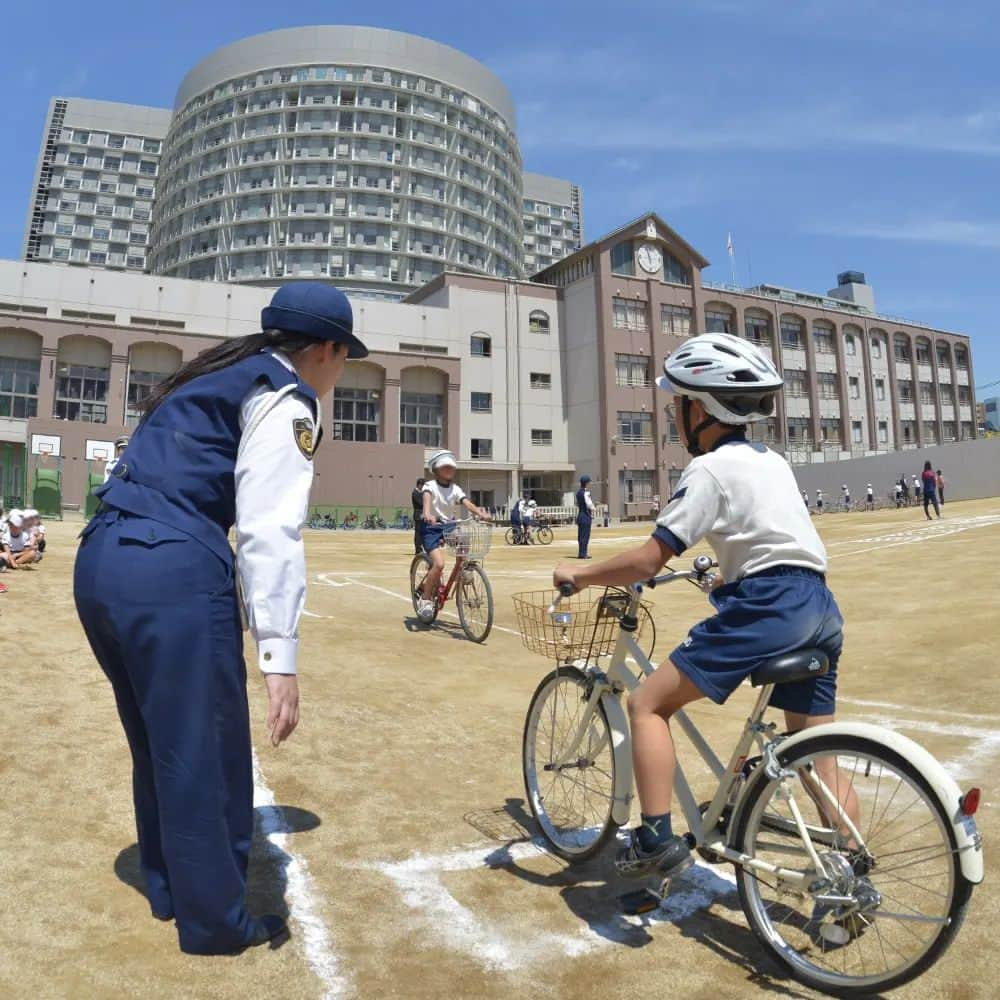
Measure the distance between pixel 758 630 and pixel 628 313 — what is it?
55.5 m

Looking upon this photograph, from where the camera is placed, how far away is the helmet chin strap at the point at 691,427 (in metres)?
2.58

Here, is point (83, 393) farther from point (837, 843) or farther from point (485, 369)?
point (837, 843)

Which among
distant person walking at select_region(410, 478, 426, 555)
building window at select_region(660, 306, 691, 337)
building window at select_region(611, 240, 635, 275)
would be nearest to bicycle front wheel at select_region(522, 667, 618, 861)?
distant person walking at select_region(410, 478, 426, 555)

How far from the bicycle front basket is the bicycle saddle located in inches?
231

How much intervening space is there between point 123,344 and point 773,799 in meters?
50.7

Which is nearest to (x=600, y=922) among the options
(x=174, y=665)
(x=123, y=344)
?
(x=174, y=665)

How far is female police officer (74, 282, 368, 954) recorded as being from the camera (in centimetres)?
200

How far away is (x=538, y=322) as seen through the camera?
56250 millimetres

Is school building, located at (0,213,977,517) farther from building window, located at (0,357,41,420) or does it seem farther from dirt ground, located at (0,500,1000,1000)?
dirt ground, located at (0,500,1000,1000)

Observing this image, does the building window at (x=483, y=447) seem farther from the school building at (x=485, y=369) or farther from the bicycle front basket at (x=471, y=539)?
the bicycle front basket at (x=471, y=539)

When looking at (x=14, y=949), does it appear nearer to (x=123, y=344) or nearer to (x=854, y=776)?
(x=854, y=776)

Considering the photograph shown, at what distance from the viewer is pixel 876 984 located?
205 cm

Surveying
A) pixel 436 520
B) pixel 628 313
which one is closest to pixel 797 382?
pixel 628 313

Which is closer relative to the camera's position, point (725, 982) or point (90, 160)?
point (725, 982)
